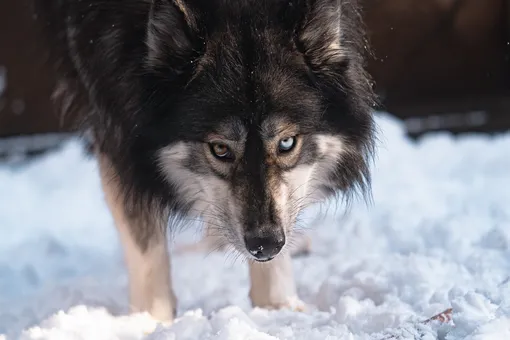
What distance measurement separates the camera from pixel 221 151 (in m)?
2.74

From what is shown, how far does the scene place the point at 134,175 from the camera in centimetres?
303

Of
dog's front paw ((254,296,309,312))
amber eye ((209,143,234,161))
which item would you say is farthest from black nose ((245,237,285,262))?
dog's front paw ((254,296,309,312))

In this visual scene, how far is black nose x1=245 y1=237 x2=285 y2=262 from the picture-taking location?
2.62 m

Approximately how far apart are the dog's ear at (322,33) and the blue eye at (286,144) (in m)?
0.28

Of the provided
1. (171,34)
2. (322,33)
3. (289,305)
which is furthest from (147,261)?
(322,33)

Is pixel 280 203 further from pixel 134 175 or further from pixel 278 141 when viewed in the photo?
pixel 134 175

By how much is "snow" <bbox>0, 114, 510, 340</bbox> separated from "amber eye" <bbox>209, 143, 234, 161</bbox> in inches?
22.4

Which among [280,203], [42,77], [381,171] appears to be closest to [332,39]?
[280,203]

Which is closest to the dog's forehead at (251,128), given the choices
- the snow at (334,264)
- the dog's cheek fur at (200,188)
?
the dog's cheek fur at (200,188)

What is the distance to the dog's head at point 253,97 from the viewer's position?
2.67 m

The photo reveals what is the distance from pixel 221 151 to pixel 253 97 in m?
0.23

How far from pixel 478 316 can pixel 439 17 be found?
4.20 meters

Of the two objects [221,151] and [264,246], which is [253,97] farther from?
[264,246]

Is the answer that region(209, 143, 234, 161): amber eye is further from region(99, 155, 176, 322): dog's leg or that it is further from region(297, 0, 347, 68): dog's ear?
region(99, 155, 176, 322): dog's leg
